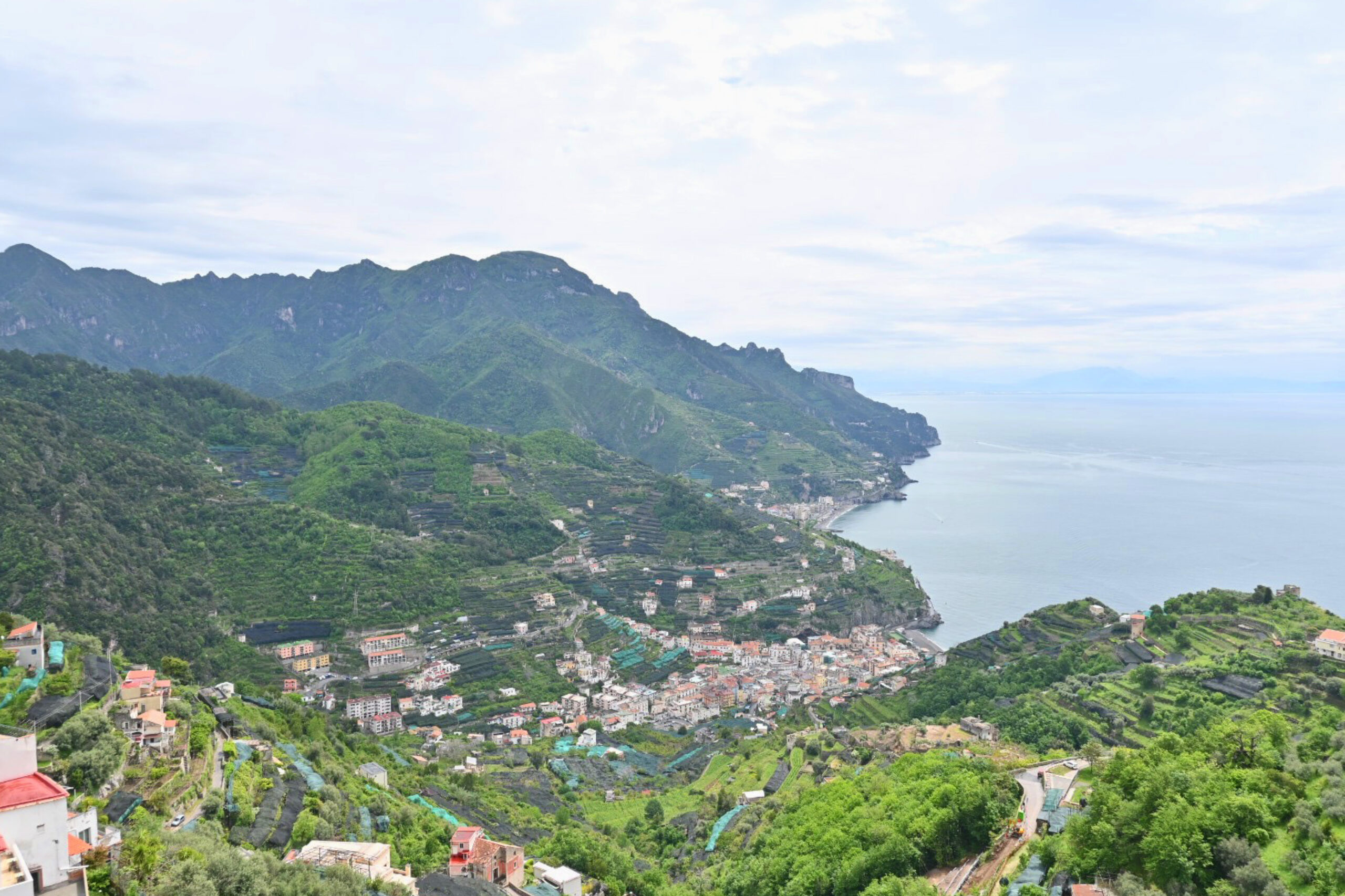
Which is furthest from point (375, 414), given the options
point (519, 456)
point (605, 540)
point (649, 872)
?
point (649, 872)

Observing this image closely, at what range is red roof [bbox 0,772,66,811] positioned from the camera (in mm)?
8516

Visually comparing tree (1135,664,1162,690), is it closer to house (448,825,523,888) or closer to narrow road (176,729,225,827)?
house (448,825,523,888)

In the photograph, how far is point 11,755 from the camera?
919 cm

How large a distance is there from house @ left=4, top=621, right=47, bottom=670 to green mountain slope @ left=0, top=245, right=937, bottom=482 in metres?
84.3

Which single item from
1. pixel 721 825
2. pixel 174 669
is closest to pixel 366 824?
pixel 174 669

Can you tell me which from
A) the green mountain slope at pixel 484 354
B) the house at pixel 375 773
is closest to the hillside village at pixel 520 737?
the house at pixel 375 773

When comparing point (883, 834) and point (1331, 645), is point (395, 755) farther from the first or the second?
point (1331, 645)

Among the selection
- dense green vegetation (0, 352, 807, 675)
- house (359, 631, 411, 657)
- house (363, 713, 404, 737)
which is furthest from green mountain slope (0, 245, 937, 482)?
house (363, 713, 404, 737)

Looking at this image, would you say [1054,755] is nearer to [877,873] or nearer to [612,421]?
[877,873]

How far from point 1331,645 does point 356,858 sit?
26.1m

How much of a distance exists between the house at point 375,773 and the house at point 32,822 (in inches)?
473

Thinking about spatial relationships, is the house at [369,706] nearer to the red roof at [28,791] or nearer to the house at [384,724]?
the house at [384,724]

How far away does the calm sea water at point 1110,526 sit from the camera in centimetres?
5784

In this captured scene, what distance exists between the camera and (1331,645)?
23688 millimetres
